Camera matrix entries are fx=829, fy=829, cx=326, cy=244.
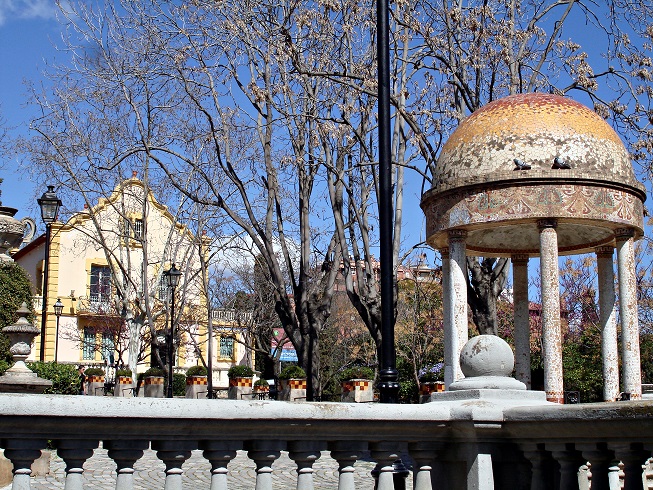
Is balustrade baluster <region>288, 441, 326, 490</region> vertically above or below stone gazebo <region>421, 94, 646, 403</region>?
below

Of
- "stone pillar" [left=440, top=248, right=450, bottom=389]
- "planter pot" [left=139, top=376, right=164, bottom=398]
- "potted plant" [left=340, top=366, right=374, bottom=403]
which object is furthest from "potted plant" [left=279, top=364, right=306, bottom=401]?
"stone pillar" [left=440, top=248, right=450, bottom=389]

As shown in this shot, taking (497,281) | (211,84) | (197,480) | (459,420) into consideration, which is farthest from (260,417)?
(211,84)

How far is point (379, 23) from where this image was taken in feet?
26.4

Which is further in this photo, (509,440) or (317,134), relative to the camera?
(317,134)

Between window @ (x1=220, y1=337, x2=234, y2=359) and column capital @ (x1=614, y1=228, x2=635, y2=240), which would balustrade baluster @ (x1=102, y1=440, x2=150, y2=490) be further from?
window @ (x1=220, y1=337, x2=234, y2=359)

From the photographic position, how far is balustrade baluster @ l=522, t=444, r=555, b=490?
5164 mm

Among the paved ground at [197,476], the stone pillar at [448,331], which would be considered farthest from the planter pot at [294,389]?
the stone pillar at [448,331]

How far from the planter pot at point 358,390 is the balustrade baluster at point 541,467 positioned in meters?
21.9

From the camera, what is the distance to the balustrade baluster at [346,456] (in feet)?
16.1

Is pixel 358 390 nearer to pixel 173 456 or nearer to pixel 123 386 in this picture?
pixel 123 386

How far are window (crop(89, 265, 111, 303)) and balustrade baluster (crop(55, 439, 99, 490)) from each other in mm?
46054

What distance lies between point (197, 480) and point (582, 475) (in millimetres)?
8449

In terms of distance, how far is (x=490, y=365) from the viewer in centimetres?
562

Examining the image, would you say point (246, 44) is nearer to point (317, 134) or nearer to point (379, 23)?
point (317, 134)
